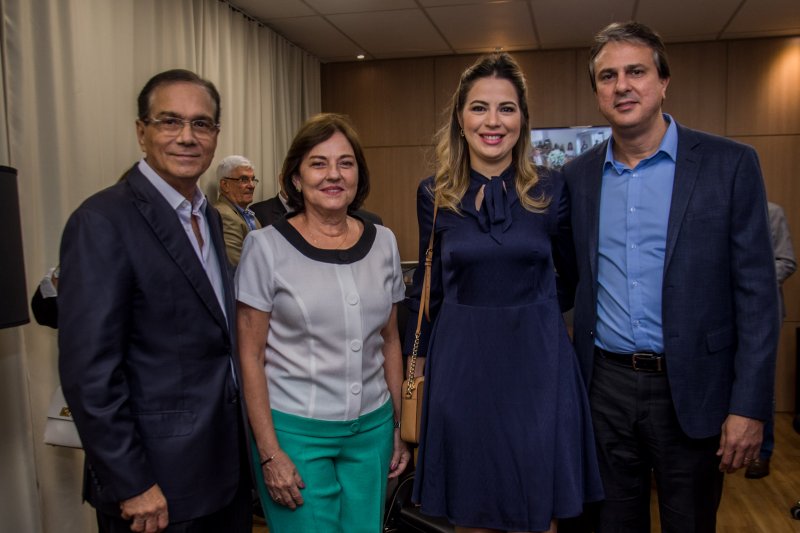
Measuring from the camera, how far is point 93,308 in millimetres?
1329

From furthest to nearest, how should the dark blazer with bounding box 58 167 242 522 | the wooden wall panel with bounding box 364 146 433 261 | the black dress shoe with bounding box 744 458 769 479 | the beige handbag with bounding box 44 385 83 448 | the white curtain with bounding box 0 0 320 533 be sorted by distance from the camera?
the wooden wall panel with bounding box 364 146 433 261
the black dress shoe with bounding box 744 458 769 479
the white curtain with bounding box 0 0 320 533
the beige handbag with bounding box 44 385 83 448
the dark blazer with bounding box 58 167 242 522

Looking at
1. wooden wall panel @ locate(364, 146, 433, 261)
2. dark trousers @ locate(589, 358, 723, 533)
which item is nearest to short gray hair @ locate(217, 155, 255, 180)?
wooden wall panel @ locate(364, 146, 433, 261)

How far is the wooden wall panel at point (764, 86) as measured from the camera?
17.7ft

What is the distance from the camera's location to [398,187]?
623 cm

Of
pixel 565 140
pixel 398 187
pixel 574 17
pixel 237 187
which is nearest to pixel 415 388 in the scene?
pixel 237 187

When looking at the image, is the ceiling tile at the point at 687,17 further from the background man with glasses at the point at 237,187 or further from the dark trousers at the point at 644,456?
the dark trousers at the point at 644,456

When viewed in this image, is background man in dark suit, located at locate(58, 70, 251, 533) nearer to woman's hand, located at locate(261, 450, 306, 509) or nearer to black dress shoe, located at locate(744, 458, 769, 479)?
woman's hand, located at locate(261, 450, 306, 509)

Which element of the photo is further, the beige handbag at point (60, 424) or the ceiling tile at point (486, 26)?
the ceiling tile at point (486, 26)

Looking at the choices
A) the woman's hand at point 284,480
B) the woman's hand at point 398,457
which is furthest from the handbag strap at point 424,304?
the woman's hand at point 284,480

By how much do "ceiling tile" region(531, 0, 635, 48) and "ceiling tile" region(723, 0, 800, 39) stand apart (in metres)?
0.82

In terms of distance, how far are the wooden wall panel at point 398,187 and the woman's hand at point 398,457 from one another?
4.33m

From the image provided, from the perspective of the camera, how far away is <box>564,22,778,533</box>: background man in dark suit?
1666mm

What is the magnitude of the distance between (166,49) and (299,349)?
9.48 feet

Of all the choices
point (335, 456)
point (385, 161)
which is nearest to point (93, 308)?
point (335, 456)
